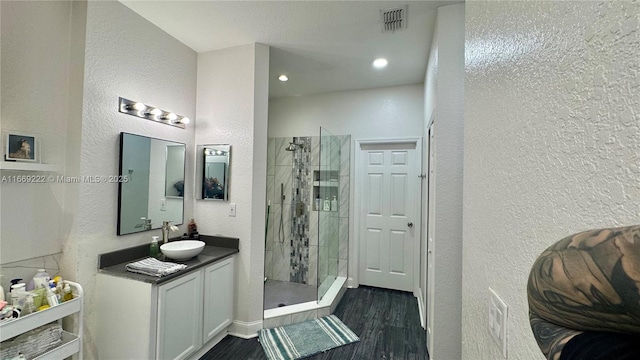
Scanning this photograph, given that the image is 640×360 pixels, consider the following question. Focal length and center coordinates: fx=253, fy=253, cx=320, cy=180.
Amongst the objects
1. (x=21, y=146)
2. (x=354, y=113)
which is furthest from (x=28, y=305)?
(x=354, y=113)

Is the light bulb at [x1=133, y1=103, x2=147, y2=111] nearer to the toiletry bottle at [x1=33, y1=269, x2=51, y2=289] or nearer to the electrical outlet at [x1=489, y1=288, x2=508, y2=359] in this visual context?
the toiletry bottle at [x1=33, y1=269, x2=51, y2=289]

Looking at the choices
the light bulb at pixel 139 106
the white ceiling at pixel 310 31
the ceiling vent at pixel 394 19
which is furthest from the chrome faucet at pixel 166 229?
the ceiling vent at pixel 394 19

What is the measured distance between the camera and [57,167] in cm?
167

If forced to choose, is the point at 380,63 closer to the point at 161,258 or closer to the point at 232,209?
the point at 232,209

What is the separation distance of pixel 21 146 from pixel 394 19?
267cm

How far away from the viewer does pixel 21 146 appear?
59.7 inches

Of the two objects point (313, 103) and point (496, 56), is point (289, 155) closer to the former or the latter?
point (313, 103)

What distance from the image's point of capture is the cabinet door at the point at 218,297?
2127 mm

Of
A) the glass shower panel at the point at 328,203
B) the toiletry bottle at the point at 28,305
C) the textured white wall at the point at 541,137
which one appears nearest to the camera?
the textured white wall at the point at 541,137

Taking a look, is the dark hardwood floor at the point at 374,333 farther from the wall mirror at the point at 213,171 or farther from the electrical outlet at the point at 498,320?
the electrical outlet at the point at 498,320

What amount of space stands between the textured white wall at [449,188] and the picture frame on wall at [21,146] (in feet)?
8.88

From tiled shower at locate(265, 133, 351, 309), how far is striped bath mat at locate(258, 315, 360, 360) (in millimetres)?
866

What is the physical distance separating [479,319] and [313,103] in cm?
342

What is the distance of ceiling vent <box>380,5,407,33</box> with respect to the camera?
196 centimetres
